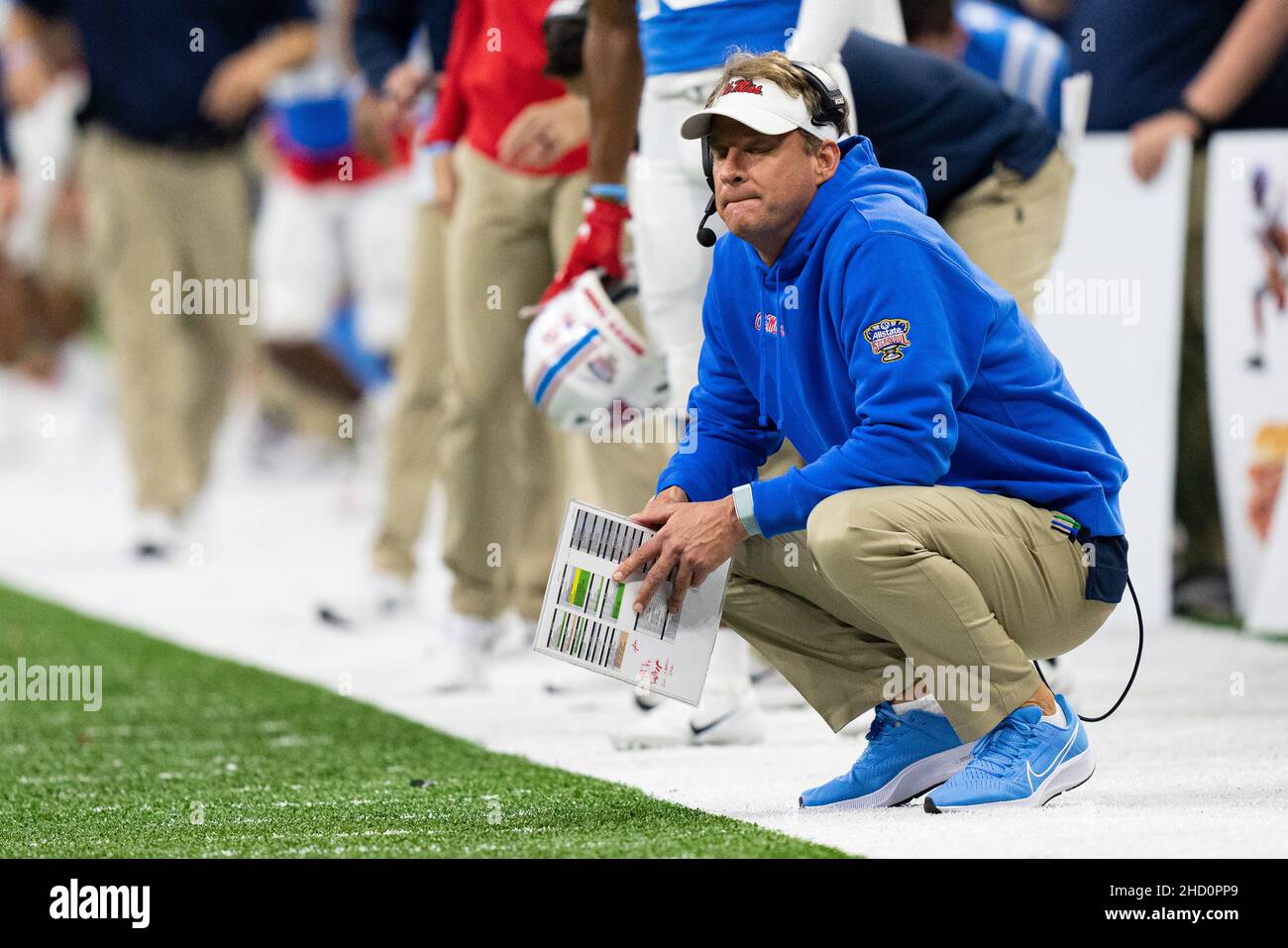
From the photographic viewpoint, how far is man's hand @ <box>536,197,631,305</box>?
14.8 feet

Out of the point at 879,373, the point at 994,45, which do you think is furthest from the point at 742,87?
the point at 994,45

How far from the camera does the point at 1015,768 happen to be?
333 centimetres

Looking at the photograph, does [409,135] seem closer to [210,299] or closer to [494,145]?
[210,299]

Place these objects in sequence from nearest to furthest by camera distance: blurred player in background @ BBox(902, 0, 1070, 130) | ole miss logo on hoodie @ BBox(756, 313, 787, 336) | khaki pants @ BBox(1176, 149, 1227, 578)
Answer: ole miss logo on hoodie @ BBox(756, 313, 787, 336), blurred player in background @ BBox(902, 0, 1070, 130), khaki pants @ BBox(1176, 149, 1227, 578)

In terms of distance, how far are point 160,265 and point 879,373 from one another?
5.84 metres

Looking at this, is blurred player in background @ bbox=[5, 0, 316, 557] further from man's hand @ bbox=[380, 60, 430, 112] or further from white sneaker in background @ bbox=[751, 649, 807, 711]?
white sneaker in background @ bbox=[751, 649, 807, 711]

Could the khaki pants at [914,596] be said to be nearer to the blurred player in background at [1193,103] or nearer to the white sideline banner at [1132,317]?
the white sideline banner at [1132,317]

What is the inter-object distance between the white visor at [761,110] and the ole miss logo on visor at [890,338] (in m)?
0.36

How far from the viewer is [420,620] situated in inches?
265

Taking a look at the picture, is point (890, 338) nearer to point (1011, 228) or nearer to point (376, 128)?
point (1011, 228)

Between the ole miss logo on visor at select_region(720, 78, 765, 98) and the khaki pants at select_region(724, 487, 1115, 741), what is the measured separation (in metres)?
0.64

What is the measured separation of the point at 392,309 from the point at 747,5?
16.3ft

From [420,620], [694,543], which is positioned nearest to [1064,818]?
[694,543]

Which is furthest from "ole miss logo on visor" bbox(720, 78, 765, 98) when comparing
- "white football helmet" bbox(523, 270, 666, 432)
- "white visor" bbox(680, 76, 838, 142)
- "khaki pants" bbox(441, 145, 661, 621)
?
"khaki pants" bbox(441, 145, 661, 621)
